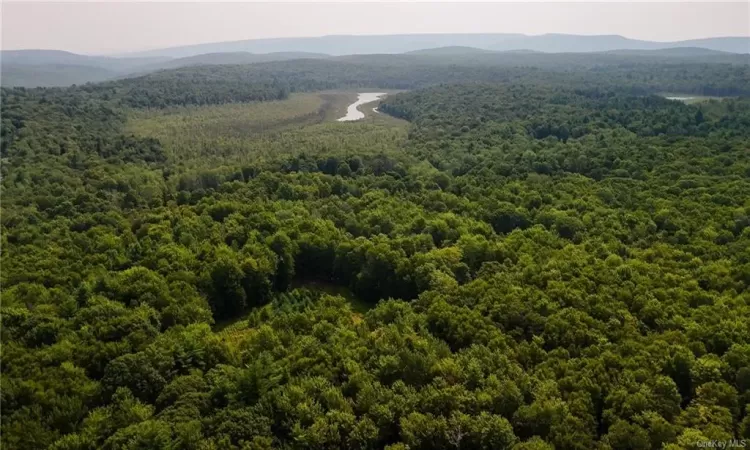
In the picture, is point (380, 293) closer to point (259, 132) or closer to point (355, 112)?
point (259, 132)

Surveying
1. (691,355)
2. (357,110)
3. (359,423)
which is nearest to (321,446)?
(359,423)

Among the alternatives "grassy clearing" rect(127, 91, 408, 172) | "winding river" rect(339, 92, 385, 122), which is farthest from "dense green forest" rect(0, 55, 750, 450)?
"winding river" rect(339, 92, 385, 122)

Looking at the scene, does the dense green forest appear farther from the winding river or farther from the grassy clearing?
the winding river

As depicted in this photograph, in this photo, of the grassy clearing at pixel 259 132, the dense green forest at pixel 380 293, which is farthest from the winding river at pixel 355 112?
the dense green forest at pixel 380 293

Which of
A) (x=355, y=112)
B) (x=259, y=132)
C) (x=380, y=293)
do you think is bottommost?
(x=380, y=293)

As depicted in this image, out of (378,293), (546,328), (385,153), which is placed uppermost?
(385,153)

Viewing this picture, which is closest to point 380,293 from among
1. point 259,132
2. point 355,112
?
point 259,132

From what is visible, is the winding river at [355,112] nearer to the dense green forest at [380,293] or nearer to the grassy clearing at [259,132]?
the grassy clearing at [259,132]

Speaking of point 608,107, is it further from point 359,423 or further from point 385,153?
point 359,423
